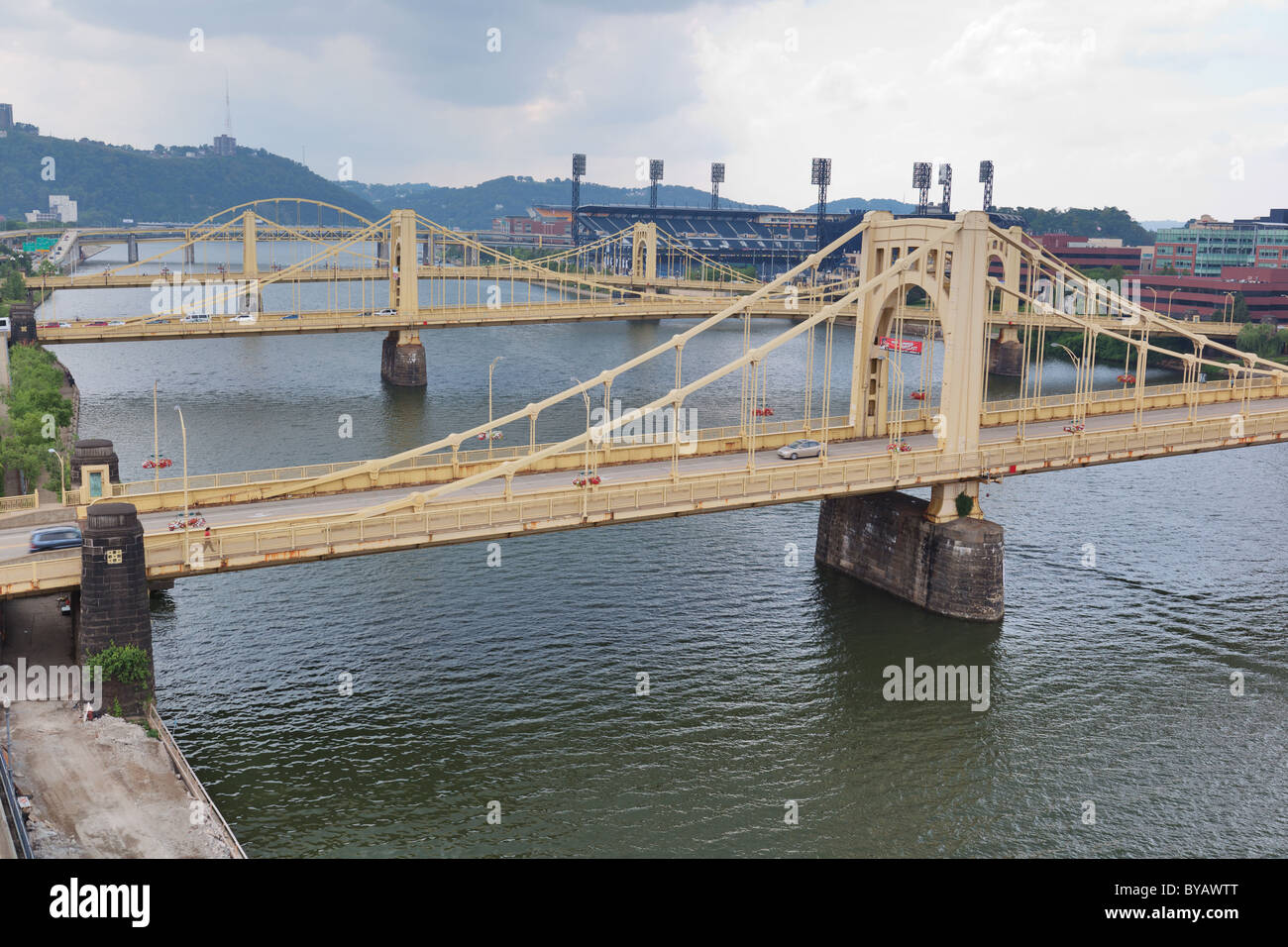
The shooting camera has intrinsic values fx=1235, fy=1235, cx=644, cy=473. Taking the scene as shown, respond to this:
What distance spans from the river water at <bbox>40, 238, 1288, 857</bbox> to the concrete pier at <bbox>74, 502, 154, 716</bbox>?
374 cm

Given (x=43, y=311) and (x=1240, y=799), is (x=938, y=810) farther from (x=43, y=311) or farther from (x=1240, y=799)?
(x=43, y=311)

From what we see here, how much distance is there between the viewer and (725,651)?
Answer: 176 ft

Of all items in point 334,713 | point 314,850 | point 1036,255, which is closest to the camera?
point 314,850

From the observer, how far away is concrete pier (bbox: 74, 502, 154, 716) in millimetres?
40188

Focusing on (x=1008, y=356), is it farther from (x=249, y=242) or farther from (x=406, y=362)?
(x=249, y=242)

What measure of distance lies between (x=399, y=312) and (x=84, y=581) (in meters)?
87.4

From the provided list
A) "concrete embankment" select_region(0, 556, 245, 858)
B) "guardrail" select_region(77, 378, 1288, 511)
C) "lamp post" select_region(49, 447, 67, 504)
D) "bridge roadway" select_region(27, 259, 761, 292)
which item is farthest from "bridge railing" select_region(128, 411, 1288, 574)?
"bridge roadway" select_region(27, 259, 761, 292)

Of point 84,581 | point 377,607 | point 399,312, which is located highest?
point 399,312

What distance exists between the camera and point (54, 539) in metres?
44.0

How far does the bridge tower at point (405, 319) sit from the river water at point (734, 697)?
46463mm

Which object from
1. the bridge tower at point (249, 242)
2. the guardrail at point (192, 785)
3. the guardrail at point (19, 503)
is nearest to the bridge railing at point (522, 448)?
the guardrail at point (19, 503)

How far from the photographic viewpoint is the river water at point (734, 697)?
1592 inches

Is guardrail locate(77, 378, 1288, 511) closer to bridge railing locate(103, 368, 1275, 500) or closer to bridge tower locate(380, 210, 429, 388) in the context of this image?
bridge railing locate(103, 368, 1275, 500)
